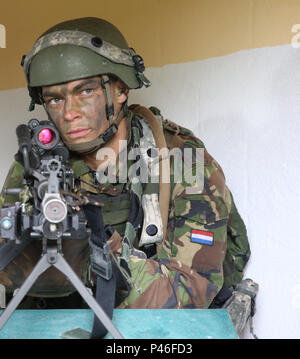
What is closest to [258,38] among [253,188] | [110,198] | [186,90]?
[186,90]

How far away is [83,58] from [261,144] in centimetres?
80

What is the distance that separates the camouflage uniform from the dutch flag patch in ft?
0.04

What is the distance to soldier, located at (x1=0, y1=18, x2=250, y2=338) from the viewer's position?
1501 mm

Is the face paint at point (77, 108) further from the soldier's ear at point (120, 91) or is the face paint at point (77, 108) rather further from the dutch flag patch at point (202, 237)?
the dutch flag patch at point (202, 237)

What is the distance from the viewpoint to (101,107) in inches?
62.7

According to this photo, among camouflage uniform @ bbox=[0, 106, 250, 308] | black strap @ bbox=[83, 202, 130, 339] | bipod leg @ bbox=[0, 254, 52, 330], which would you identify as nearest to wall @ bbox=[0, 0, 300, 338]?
camouflage uniform @ bbox=[0, 106, 250, 308]

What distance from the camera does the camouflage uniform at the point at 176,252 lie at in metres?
1.27

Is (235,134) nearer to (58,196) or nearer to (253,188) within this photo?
(253,188)

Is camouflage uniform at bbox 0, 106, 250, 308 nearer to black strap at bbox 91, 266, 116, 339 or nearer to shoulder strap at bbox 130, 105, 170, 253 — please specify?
shoulder strap at bbox 130, 105, 170, 253

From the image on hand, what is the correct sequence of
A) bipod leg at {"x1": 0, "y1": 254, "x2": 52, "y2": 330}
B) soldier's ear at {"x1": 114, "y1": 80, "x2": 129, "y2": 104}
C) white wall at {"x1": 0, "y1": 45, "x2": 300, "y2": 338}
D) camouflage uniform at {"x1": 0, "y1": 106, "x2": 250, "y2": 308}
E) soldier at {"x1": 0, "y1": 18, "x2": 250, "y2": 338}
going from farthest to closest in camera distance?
white wall at {"x1": 0, "y1": 45, "x2": 300, "y2": 338} < soldier's ear at {"x1": 114, "y1": 80, "x2": 129, "y2": 104} < soldier at {"x1": 0, "y1": 18, "x2": 250, "y2": 338} < camouflage uniform at {"x1": 0, "y1": 106, "x2": 250, "y2": 308} < bipod leg at {"x1": 0, "y1": 254, "x2": 52, "y2": 330}

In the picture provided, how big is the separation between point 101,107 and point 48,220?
2.66 ft

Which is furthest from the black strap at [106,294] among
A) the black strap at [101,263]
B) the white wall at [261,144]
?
the white wall at [261,144]

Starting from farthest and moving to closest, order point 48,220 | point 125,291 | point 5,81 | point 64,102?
point 5,81 → point 64,102 → point 125,291 → point 48,220

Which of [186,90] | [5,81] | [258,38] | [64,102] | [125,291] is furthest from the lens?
[5,81]
